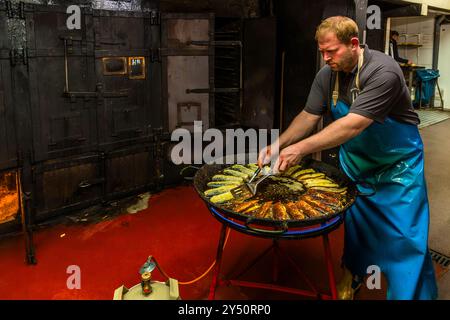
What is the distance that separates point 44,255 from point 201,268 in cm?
154

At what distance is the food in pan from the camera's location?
2521 millimetres

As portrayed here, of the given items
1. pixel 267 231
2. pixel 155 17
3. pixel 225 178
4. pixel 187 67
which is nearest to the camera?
pixel 267 231

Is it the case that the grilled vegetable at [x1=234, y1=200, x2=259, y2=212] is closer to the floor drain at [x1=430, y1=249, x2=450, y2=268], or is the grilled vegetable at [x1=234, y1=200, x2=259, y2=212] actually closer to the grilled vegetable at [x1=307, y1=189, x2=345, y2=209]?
the grilled vegetable at [x1=307, y1=189, x2=345, y2=209]

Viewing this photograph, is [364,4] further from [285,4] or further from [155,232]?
[155,232]

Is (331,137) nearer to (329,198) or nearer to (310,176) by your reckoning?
(329,198)

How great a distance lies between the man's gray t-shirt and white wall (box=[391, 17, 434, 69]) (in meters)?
10.8

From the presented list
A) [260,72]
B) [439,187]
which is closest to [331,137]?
[260,72]

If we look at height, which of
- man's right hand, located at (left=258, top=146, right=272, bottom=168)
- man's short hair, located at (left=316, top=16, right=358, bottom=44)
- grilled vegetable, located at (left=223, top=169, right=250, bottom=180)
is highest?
man's short hair, located at (left=316, top=16, right=358, bottom=44)

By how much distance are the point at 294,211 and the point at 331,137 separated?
51 cm

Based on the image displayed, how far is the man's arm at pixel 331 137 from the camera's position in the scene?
247 cm

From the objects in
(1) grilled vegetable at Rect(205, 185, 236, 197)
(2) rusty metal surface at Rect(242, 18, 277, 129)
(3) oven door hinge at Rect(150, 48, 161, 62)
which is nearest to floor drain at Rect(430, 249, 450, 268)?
(1) grilled vegetable at Rect(205, 185, 236, 197)

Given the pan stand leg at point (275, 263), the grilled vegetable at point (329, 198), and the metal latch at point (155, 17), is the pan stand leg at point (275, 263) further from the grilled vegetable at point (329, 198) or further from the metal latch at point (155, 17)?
the metal latch at point (155, 17)

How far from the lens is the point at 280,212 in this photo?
2.50 meters

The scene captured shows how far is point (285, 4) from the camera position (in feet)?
19.3
